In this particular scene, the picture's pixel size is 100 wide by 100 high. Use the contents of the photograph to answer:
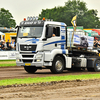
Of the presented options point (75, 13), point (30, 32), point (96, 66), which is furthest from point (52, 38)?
point (75, 13)

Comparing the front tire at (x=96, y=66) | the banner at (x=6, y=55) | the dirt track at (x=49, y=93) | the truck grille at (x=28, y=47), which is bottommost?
the dirt track at (x=49, y=93)

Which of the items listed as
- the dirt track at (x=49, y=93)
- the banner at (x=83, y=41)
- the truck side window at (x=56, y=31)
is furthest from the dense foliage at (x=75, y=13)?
the dirt track at (x=49, y=93)

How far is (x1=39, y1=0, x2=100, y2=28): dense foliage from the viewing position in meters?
120

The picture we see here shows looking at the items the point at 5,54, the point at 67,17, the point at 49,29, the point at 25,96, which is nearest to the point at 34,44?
the point at 49,29

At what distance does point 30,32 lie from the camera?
1888 centimetres

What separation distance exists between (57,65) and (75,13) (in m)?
104

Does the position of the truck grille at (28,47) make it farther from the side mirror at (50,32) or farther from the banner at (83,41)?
the banner at (83,41)

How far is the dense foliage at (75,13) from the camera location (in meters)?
120

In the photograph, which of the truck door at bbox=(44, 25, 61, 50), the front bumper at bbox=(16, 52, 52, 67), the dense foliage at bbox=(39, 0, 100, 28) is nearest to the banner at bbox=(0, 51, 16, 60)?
the front bumper at bbox=(16, 52, 52, 67)

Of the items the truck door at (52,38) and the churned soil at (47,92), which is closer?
the churned soil at (47,92)

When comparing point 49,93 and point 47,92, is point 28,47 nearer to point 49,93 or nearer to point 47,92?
point 47,92

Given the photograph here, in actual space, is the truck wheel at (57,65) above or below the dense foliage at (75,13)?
below

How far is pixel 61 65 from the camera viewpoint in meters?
19.7

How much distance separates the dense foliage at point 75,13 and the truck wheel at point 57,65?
98446mm
